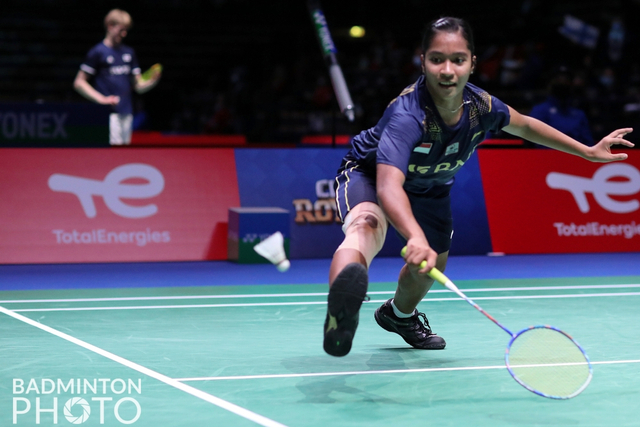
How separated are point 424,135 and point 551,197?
574cm

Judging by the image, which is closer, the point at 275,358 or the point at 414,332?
the point at 275,358

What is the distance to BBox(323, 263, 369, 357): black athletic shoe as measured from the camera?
3.82 metres

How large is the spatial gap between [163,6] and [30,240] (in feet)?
46.6

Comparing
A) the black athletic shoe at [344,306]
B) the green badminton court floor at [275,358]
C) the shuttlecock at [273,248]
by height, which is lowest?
the green badminton court floor at [275,358]

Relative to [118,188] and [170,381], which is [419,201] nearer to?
[170,381]

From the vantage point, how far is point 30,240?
8.55 m

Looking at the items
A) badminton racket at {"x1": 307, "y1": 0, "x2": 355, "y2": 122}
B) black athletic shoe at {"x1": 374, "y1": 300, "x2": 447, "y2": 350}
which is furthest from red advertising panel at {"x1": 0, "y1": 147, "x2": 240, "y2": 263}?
black athletic shoe at {"x1": 374, "y1": 300, "x2": 447, "y2": 350}

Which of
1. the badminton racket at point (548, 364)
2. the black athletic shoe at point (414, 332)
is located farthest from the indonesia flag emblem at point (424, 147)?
the black athletic shoe at point (414, 332)

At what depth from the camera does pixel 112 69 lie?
9.95m

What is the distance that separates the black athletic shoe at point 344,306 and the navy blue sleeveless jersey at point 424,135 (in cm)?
54

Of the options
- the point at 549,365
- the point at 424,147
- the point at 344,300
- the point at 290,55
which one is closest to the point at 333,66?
the point at 424,147

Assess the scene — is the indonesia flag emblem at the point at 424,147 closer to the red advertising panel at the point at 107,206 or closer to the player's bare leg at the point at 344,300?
the player's bare leg at the point at 344,300

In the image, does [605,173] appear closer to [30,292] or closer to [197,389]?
[30,292]

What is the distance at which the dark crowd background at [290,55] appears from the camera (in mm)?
15039
